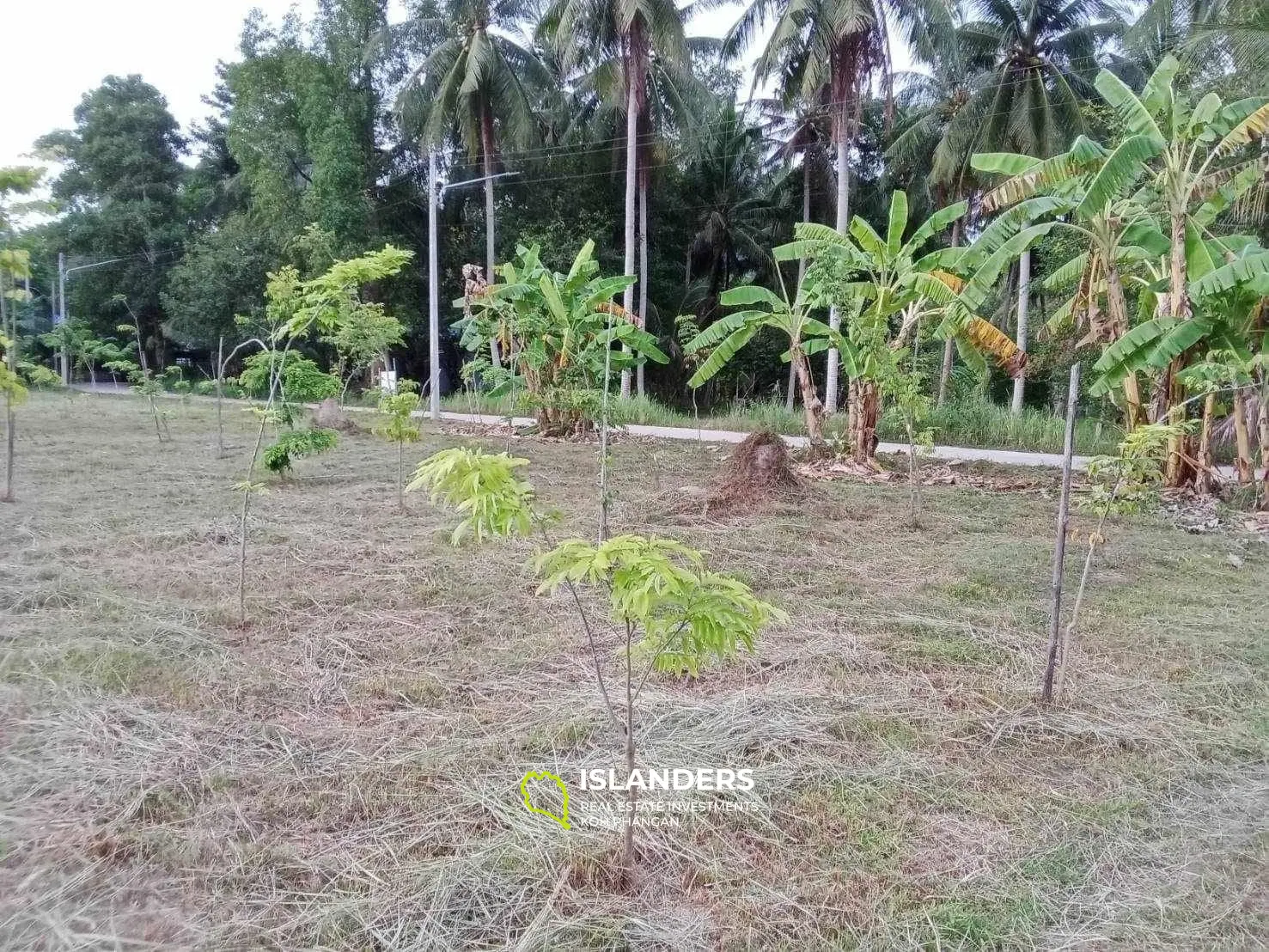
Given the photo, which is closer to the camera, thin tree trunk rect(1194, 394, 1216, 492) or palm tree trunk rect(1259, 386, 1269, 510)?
palm tree trunk rect(1259, 386, 1269, 510)

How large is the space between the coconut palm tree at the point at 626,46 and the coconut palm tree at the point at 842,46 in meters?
2.00

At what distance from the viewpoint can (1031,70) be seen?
17.5 metres

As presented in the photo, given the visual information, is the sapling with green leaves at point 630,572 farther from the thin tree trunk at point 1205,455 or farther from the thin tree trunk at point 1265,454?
the thin tree trunk at point 1205,455

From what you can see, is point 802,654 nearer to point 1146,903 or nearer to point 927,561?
point 1146,903

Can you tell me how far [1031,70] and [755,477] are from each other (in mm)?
15001

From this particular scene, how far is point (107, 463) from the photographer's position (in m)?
9.57

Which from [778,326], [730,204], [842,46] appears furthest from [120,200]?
[778,326]

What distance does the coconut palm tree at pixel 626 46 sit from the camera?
55.4 ft

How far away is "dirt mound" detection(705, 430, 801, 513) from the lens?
769 cm

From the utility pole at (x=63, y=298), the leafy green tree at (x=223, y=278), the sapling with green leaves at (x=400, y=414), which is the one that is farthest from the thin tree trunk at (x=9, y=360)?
the utility pole at (x=63, y=298)

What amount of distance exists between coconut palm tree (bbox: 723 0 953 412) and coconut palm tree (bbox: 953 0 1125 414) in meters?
2.41

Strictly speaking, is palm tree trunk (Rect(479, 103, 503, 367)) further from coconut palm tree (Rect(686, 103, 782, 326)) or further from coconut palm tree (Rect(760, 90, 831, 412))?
coconut palm tree (Rect(760, 90, 831, 412))

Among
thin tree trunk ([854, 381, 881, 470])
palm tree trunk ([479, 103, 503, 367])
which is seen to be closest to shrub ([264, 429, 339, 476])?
thin tree trunk ([854, 381, 881, 470])

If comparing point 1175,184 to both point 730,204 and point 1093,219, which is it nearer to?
point 1093,219
